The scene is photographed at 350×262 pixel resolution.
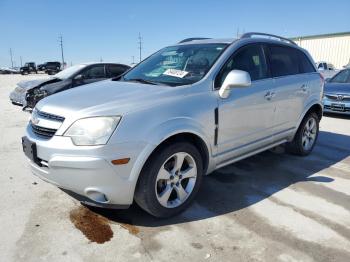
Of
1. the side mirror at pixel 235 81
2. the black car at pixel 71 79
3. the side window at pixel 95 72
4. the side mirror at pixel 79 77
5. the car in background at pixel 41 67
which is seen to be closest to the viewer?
the side mirror at pixel 235 81

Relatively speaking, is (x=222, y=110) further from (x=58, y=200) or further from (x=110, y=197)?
(x=58, y=200)

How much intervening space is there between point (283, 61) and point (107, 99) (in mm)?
2791

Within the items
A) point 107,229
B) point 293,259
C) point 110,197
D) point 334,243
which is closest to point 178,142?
point 110,197

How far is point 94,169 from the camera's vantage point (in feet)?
9.13

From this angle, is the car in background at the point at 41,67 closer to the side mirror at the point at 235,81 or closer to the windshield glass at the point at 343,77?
the windshield glass at the point at 343,77

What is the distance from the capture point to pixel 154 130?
9.70 feet

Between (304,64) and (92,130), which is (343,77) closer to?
(304,64)

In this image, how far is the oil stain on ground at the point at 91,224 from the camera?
9.86ft

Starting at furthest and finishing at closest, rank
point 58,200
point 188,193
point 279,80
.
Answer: point 279,80 → point 58,200 → point 188,193

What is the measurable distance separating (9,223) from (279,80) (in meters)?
3.60

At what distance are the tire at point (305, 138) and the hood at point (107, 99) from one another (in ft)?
8.92

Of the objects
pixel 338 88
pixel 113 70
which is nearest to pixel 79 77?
pixel 113 70

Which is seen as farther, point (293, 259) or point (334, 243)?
point (334, 243)

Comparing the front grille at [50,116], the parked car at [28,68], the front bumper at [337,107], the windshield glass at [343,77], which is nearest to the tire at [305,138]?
the front grille at [50,116]
